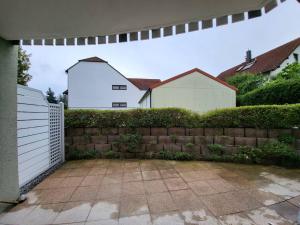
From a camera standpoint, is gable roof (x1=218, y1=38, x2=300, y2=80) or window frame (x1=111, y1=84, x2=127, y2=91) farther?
window frame (x1=111, y1=84, x2=127, y2=91)

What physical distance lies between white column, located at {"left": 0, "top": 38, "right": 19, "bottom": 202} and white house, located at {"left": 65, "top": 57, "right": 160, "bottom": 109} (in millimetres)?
17838

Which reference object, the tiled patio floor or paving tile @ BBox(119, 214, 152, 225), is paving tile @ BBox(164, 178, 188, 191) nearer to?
the tiled patio floor

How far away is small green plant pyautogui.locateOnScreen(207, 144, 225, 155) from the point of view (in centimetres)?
543

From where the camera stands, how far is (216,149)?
5.46 m

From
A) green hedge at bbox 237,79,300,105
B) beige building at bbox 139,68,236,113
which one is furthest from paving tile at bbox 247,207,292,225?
beige building at bbox 139,68,236,113

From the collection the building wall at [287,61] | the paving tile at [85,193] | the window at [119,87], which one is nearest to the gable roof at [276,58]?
the building wall at [287,61]

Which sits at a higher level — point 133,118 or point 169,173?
point 133,118

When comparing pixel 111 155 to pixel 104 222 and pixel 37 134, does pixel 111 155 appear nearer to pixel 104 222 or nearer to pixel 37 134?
pixel 37 134

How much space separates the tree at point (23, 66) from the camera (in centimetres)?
1089

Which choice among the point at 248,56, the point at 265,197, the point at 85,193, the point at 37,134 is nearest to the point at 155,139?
the point at 85,193

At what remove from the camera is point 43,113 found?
4621 millimetres

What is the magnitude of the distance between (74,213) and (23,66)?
11335mm

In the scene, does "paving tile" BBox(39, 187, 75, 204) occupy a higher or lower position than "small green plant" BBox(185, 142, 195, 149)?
lower

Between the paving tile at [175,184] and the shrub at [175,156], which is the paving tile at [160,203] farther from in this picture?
the shrub at [175,156]
